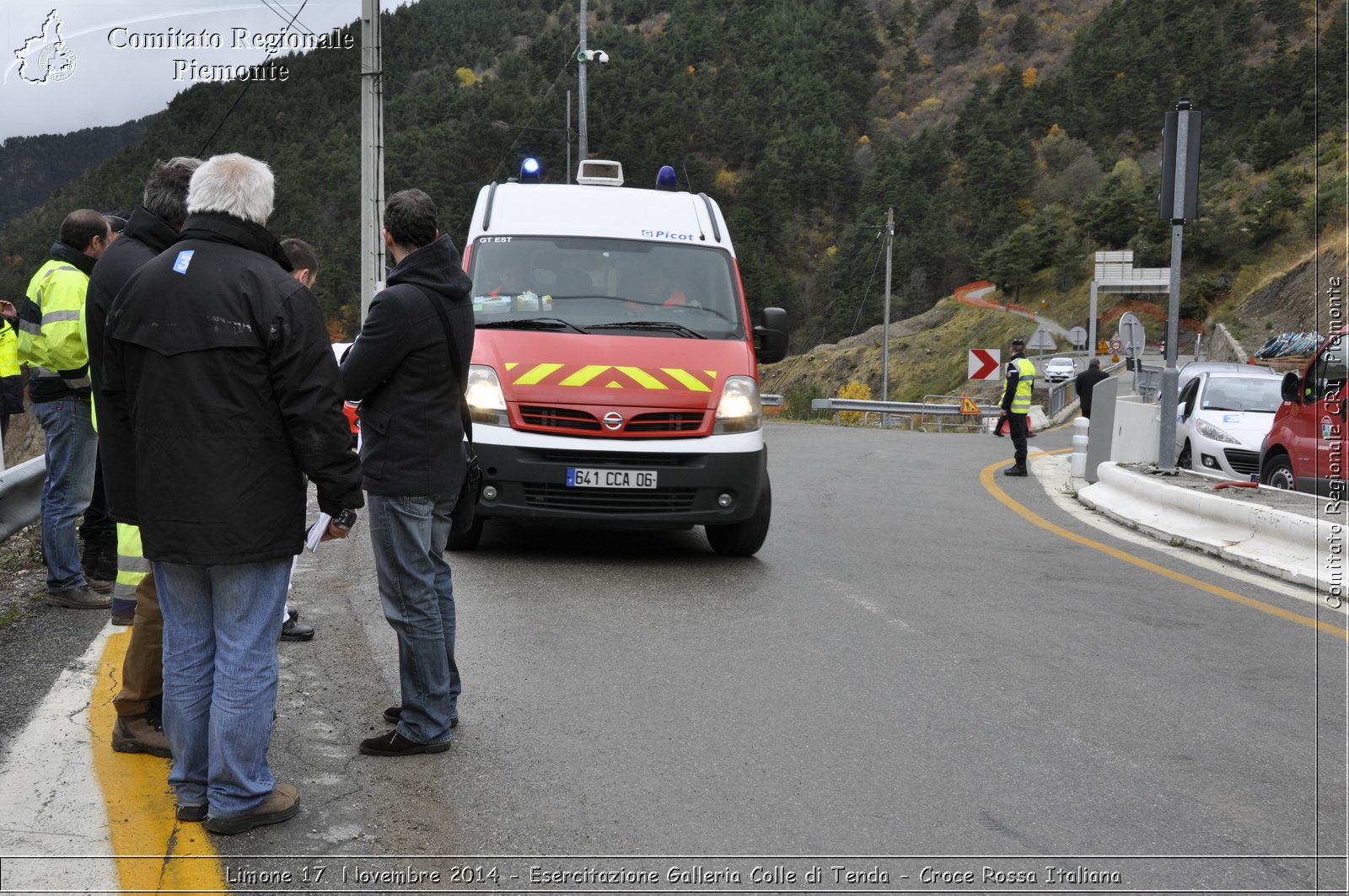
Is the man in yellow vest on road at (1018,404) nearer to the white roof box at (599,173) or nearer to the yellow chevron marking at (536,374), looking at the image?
the white roof box at (599,173)

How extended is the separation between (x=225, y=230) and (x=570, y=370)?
4545 millimetres

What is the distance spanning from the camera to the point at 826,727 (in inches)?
199

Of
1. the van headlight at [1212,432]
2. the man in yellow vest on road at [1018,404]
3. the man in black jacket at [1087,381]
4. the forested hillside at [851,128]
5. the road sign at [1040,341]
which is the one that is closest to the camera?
the van headlight at [1212,432]

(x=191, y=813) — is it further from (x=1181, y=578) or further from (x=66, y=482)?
(x=1181, y=578)

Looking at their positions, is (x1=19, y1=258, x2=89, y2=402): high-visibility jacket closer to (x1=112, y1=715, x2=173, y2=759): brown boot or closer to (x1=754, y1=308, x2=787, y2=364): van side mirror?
(x1=112, y1=715, x2=173, y2=759): brown boot

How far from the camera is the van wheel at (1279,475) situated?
12.0 metres

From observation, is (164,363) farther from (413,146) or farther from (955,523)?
(413,146)

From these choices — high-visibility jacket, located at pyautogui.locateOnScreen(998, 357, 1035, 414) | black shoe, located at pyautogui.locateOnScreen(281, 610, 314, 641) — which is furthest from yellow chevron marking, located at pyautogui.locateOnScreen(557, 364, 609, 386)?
high-visibility jacket, located at pyautogui.locateOnScreen(998, 357, 1035, 414)

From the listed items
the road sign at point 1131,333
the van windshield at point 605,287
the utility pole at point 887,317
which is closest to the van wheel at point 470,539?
the van windshield at point 605,287

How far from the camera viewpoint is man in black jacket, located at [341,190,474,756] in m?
4.61

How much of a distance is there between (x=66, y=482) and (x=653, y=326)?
3.70 metres

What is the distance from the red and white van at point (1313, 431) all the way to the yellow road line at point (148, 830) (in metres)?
8.87

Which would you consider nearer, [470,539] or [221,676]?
[221,676]

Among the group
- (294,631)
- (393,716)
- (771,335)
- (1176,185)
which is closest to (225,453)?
(393,716)
